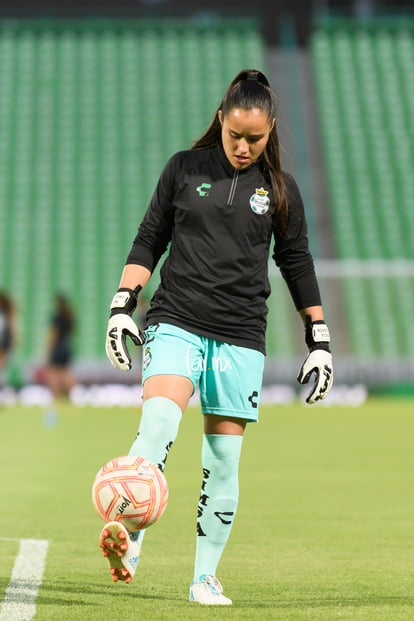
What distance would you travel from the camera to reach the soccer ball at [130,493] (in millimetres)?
5012

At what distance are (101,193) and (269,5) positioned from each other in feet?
32.0

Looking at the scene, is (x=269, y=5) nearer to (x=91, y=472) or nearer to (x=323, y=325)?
(x=91, y=472)

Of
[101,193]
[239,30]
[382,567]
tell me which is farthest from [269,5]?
[382,567]

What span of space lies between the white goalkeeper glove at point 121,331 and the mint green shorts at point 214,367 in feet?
→ 0.31

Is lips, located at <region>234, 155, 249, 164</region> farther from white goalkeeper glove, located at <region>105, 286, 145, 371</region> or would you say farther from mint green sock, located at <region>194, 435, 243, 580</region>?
mint green sock, located at <region>194, 435, 243, 580</region>

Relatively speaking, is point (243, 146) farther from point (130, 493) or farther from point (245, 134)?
point (130, 493)

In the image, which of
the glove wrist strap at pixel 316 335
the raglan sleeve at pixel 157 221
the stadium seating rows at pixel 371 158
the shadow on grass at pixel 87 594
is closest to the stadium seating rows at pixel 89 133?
the stadium seating rows at pixel 371 158

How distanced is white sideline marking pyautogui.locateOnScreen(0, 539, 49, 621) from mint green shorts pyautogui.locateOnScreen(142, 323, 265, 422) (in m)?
1.13

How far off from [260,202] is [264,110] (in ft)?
1.43

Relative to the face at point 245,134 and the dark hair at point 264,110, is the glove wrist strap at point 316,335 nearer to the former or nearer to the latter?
the dark hair at point 264,110

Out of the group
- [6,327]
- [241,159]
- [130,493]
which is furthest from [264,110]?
[6,327]

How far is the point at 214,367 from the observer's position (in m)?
5.61

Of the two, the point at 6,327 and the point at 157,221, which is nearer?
the point at 157,221

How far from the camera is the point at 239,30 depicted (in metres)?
35.6
